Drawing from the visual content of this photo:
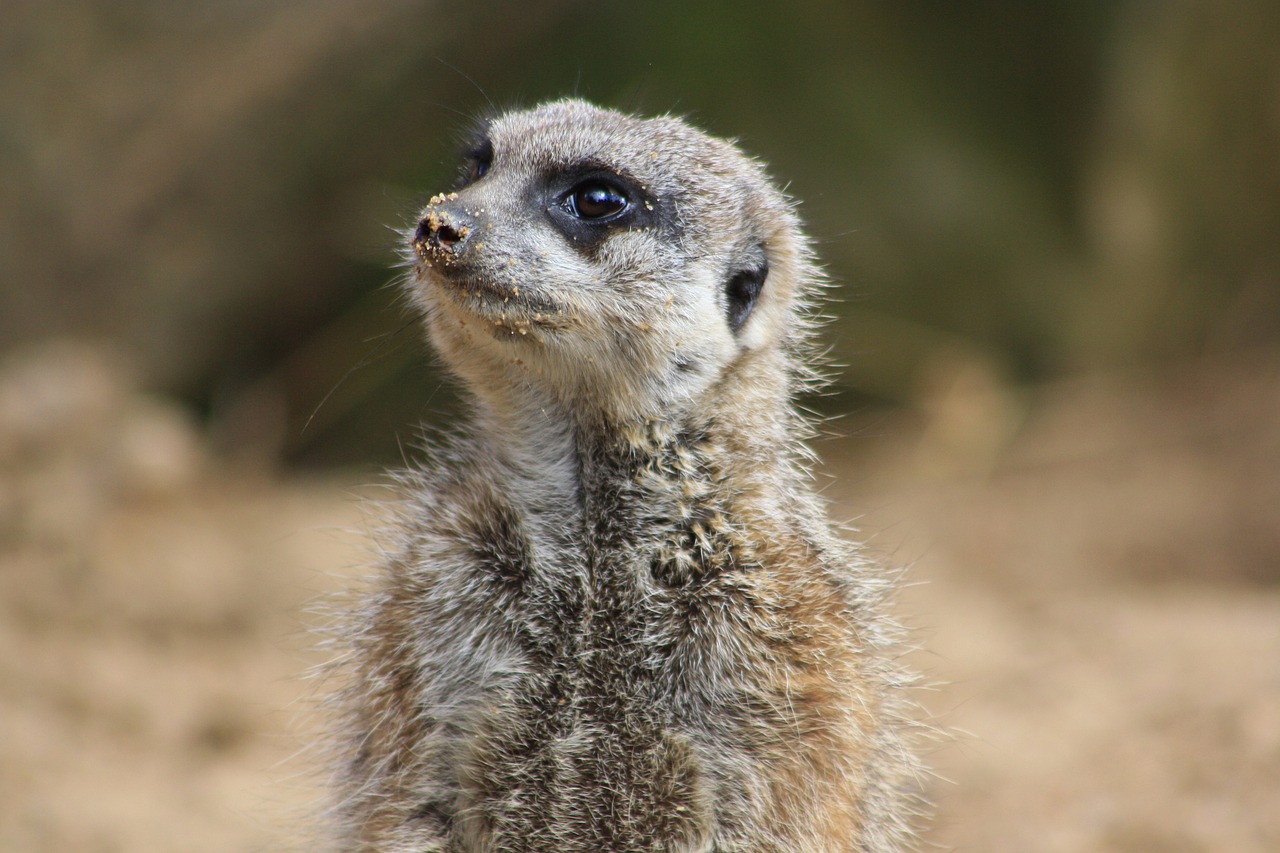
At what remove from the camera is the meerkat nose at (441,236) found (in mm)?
2271

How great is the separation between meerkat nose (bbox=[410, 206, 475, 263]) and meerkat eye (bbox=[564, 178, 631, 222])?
28 centimetres

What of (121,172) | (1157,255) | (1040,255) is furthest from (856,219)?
(121,172)

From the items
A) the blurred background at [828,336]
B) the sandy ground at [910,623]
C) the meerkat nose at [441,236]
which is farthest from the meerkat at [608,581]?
the blurred background at [828,336]

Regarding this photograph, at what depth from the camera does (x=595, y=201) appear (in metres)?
2.51

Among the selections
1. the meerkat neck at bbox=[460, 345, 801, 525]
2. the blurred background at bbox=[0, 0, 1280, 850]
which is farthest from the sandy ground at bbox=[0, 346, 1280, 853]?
the meerkat neck at bbox=[460, 345, 801, 525]

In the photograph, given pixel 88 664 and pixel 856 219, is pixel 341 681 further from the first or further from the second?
pixel 856 219

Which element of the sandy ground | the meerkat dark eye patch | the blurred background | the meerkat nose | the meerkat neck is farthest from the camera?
the blurred background

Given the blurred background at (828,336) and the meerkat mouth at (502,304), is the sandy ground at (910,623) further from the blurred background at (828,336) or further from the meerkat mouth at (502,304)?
the meerkat mouth at (502,304)

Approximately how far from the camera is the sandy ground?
11.9 feet

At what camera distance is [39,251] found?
18.3 feet

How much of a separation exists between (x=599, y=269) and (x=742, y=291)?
44 cm

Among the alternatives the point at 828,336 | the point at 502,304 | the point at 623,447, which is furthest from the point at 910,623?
the point at 502,304

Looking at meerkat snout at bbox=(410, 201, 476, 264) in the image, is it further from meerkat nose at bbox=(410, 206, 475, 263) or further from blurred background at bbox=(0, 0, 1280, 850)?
blurred background at bbox=(0, 0, 1280, 850)

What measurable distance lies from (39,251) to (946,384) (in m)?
4.77
